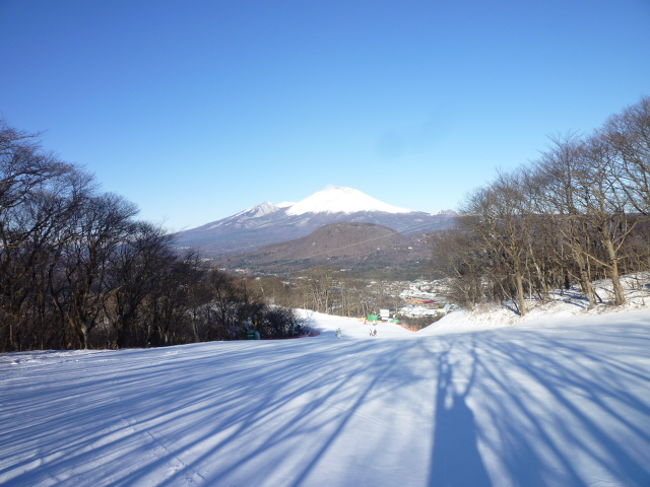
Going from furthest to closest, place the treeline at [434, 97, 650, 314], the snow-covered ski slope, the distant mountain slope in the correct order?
1. the distant mountain slope
2. the treeline at [434, 97, 650, 314]
3. the snow-covered ski slope

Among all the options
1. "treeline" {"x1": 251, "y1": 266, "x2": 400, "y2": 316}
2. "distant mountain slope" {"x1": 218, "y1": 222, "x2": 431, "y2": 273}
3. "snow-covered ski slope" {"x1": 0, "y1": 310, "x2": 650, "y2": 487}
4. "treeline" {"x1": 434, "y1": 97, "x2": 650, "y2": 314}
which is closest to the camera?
"snow-covered ski slope" {"x1": 0, "y1": 310, "x2": 650, "y2": 487}

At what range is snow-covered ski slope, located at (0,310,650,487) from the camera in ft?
8.21

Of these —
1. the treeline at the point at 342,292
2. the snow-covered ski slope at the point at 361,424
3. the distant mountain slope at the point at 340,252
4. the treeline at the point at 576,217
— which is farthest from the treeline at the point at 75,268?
the distant mountain slope at the point at 340,252

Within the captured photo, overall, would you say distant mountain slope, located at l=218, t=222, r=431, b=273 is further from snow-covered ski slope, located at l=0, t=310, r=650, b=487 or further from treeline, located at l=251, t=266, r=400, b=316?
snow-covered ski slope, located at l=0, t=310, r=650, b=487

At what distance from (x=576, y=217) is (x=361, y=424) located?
13037 millimetres

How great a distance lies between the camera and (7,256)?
12.5 meters

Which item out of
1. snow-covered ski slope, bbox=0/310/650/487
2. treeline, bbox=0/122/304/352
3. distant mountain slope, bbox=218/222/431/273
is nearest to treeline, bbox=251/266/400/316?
distant mountain slope, bbox=218/222/431/273

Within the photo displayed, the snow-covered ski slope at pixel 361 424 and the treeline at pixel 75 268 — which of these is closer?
the snow-covered ski slope at pixel 361 424

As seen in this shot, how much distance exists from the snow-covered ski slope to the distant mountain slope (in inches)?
2239

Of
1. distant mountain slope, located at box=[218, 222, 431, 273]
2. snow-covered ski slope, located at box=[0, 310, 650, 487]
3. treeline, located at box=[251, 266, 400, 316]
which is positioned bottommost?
snow-covered ski slope, located at box=[0, 310, 650, 487]

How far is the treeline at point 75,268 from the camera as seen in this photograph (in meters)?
12.7

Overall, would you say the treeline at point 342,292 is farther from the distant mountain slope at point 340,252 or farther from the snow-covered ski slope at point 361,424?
the snow-covered ski slope at point 361,424

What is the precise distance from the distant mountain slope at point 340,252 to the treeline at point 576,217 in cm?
4156

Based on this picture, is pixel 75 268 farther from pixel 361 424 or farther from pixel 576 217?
pixel 576 217
